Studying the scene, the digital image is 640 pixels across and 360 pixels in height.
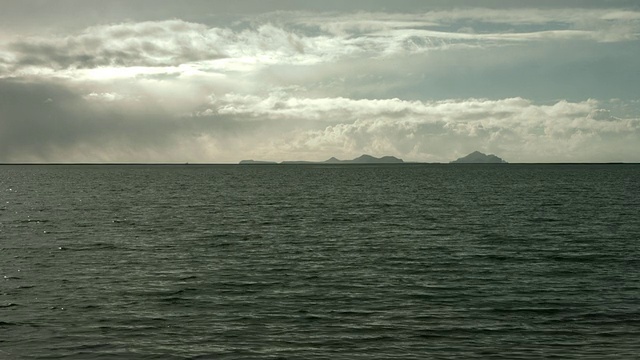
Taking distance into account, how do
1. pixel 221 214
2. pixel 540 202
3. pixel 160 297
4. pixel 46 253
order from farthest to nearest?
pixel 540 202
pixel 221 214
pixel 46 253
pixel 160 297

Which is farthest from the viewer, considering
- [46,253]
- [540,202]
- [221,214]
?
[540,202]

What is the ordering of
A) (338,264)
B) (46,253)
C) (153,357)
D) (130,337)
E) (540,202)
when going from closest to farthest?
(153,357) → (130,337) → (338,264) → (46,253) → (540,202)

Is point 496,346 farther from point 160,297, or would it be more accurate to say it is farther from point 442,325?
point 160,297

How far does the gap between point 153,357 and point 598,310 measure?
64.4ft

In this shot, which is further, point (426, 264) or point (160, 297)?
point (426, 264)

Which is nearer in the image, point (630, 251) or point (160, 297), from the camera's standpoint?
point (160, 297)

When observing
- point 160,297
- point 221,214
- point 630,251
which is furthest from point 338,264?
point 221,214

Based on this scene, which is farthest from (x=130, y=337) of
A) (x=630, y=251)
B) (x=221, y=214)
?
(x=221, y=214)

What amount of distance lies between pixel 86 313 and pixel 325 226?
38.5 metres

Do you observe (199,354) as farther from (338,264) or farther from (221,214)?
(221,214)

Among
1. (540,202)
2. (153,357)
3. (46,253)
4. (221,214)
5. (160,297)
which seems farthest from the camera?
(540,202)

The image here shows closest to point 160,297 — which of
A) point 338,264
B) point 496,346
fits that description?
point 338,264

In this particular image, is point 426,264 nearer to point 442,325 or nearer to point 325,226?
point 442,325

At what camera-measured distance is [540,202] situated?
328ft
